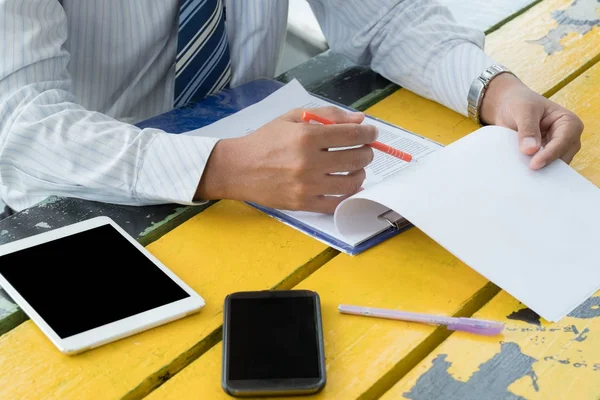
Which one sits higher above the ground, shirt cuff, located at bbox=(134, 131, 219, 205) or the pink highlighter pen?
shirt cuff, located at bbox=(134, 131, 219, 205)

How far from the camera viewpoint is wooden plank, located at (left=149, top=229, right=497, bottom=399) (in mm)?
774

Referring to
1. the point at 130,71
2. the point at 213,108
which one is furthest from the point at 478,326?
the point at 130,71

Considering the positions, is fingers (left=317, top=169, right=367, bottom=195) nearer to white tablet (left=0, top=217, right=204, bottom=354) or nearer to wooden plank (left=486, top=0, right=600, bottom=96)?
white tablet (left=0, top=217, right=204, bottom=354)

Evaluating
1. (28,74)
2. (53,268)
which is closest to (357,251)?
(53,268)

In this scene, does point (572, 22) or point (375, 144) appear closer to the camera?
point (375, 144)

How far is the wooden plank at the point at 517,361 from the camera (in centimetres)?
76

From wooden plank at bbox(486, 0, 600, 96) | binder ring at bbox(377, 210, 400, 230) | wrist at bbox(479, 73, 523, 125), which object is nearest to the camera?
binder ring at bbox(377, 210, 400, 230)

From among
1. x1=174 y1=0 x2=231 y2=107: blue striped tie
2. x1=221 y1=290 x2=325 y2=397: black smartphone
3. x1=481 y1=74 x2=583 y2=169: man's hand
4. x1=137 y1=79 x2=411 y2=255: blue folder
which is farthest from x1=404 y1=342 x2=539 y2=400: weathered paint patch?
x1=174 y1=0 x2=231 y2=107: blue striped tie

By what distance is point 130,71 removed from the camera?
139cm

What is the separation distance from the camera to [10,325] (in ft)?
2.81

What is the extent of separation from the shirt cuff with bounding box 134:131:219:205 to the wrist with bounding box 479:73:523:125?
458mm

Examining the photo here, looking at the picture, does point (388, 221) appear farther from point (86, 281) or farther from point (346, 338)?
point (86, 281)

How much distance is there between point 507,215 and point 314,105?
44 cm

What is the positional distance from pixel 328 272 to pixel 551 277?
257 millimetres
